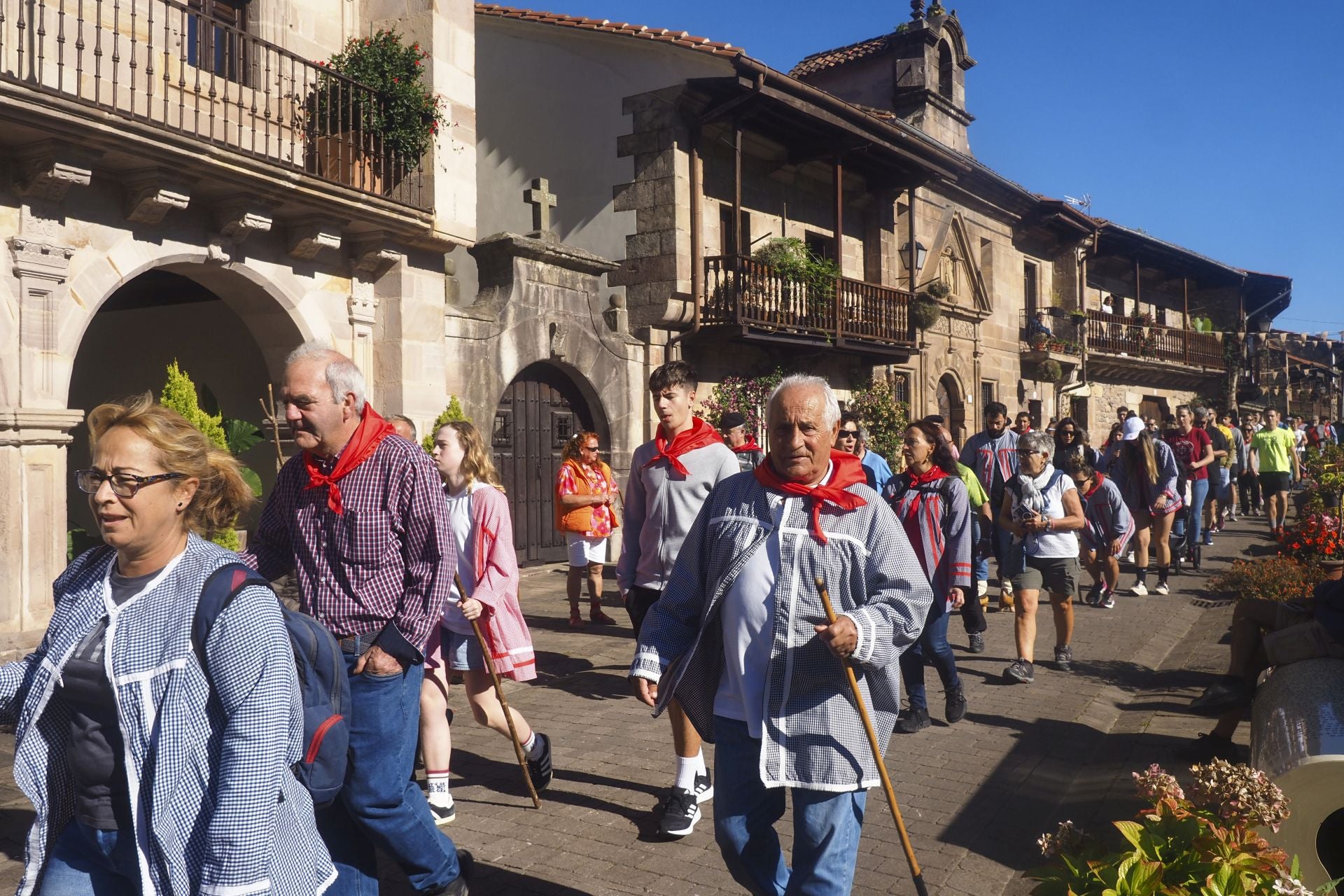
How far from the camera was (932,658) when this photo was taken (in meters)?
6.27

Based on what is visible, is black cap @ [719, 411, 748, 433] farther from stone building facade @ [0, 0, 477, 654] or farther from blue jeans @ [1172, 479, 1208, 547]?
blue jeans @ [1172, 479, 1208, 547]

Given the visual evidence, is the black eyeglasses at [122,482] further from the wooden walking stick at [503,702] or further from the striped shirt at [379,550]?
the wooden walking stick at [503,702]

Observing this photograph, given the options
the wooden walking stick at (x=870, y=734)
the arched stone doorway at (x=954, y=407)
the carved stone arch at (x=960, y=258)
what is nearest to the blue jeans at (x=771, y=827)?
the wooden walking stick at (x=870, y=734)

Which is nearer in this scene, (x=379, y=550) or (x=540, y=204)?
(x=379, y=550)

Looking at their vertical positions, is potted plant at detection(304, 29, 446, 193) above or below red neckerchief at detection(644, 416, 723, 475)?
above

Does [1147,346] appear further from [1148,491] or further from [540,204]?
[540,204]

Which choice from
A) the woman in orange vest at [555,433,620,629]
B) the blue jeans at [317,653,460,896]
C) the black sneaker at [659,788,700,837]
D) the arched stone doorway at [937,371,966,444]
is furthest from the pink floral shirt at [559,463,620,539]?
the arched stone doorway at [937,371,966,444]

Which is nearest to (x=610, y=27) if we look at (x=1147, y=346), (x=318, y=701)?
(x=318, y=701)

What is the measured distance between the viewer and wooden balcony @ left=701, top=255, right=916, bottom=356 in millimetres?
15211

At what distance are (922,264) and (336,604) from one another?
60.5 feet

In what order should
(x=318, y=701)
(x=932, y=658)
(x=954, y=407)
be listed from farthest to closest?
(x=954, y=407), (x=932, y=658), (x=318, y=701)

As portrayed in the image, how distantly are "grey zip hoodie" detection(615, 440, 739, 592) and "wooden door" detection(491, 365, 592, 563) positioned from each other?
25.4 ft

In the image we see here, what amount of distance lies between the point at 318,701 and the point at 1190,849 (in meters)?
2.13

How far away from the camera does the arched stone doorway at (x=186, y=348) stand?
10438 millimetres
